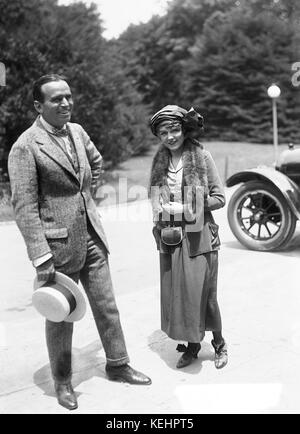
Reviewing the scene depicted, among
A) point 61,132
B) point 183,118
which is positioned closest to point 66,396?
point 61,132

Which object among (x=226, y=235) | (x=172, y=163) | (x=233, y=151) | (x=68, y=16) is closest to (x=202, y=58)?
(x=233, y=151)

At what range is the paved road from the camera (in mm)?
3510

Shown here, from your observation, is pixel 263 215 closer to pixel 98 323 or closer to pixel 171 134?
pixel 171 134

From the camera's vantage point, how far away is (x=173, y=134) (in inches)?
152

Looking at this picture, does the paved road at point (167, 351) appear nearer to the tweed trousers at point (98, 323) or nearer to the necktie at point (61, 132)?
the tweed trousers at point (98, 323)

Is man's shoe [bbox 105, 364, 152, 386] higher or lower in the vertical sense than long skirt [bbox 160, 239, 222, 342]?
lower

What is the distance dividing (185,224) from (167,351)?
39.1 inches

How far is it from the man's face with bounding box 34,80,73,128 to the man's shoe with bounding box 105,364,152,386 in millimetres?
1535

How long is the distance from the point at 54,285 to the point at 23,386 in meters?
0.83

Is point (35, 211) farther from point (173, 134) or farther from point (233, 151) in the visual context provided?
point (233, 151)

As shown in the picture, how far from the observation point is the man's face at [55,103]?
3.45m

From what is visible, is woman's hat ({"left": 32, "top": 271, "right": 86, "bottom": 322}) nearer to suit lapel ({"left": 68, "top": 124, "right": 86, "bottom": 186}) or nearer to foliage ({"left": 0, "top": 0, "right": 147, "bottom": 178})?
suit lapel ({"left": 68, "top": 124, "right": 86, "bottom": 186})

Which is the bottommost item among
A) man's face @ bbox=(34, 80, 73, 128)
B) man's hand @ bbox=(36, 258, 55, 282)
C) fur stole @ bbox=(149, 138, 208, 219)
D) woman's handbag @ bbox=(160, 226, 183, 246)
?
man's hand @ bbox=(36, 258, 55, 282)

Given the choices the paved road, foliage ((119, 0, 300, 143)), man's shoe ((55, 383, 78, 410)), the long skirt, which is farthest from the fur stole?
foliage ((119, 0, 300, 143))
